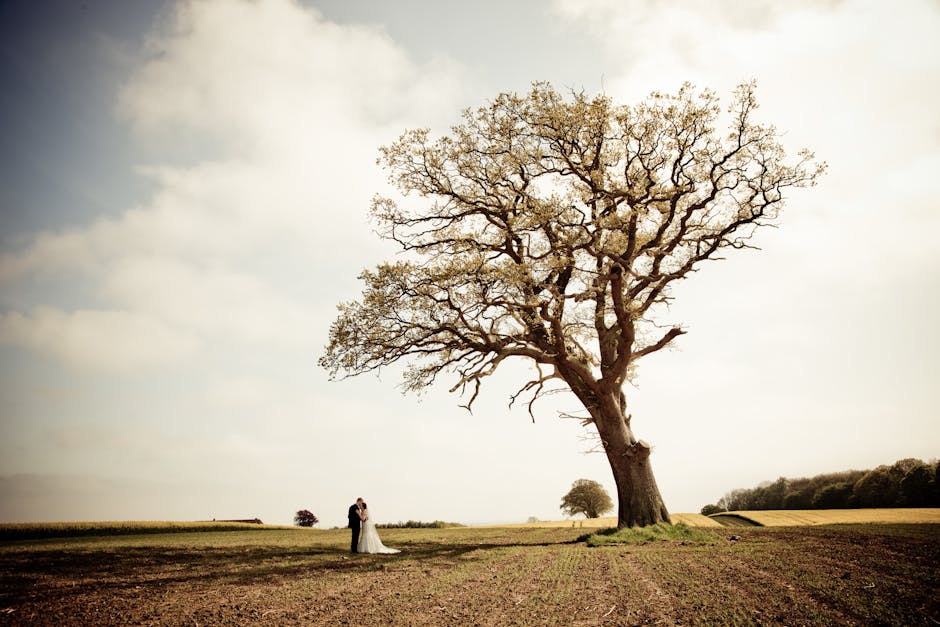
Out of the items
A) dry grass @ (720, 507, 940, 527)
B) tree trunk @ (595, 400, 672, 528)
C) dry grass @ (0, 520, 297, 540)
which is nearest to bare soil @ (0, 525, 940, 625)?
tree trunk @ (595, 400, 672, 528)

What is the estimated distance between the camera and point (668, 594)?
7648mm

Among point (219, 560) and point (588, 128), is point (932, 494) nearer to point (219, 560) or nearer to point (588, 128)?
point (588, 128)

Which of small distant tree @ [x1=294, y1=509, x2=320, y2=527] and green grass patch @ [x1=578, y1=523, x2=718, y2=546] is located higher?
green grass patch @ [x1=578, y1=523, x2=718, y2=546]

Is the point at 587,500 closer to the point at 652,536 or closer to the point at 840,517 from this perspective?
the point at 840,517

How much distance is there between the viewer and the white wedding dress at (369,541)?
1539cm

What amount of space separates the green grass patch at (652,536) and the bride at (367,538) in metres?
7.16

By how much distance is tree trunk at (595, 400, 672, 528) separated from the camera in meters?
17.5

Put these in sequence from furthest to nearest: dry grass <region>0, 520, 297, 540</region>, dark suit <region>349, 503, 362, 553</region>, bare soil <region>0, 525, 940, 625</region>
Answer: dry grass <region>0, 520, 297, 540</region> → dark suit <region>349, 503, 362, 553</region> → bare soil <region>0, 525, 940, 625</region>

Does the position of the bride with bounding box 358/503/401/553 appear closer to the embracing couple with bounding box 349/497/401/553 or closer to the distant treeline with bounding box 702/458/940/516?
the embracing couple with bounding box 349/497/401/553

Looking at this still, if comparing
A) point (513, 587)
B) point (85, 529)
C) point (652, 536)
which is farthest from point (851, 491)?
point (85, 529)

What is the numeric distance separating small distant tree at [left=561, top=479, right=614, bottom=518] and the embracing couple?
35277 mm

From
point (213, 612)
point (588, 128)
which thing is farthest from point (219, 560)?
point (588, 128)

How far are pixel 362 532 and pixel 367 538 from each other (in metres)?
0.26

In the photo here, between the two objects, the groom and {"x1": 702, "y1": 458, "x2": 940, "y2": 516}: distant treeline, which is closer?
the groom
